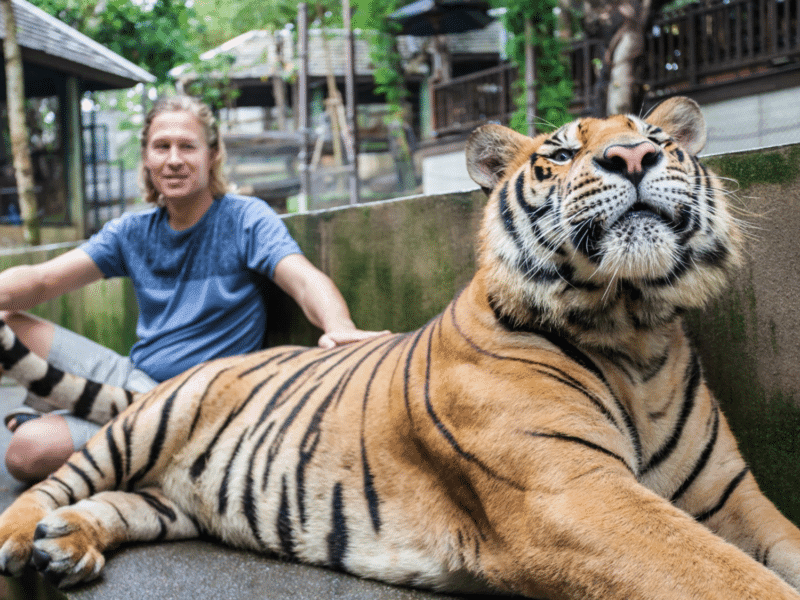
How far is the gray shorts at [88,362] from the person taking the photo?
3613 millimetres

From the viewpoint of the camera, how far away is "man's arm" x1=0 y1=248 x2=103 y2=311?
3.53 m

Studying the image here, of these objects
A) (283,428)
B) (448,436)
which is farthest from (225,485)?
(448,436)

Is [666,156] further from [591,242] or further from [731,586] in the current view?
[731,586]

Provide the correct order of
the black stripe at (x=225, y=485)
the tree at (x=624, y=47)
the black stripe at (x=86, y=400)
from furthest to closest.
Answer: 1. the tree at (x=624, y=47)
2. the black stripe at (x=86, y=400)
3. the black stripe at (x=225, y=485)

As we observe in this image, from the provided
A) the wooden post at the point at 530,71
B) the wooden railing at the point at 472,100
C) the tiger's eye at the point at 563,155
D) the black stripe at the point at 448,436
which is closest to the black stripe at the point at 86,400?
the black stripe at the point at 448,436

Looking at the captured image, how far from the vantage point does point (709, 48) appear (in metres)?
11.0

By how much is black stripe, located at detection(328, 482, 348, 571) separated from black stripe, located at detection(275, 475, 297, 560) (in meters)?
0.16

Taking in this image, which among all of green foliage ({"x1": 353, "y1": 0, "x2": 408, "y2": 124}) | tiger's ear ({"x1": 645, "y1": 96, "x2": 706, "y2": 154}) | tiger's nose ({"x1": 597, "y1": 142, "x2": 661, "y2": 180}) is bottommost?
tiger's nose ({"x1": 597, "y1": 142, "x2": 661, "y2": 180})

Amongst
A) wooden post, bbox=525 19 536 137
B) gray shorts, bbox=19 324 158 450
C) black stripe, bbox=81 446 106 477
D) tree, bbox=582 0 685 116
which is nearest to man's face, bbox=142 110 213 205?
gray shorts, bbox=19 324 158 450

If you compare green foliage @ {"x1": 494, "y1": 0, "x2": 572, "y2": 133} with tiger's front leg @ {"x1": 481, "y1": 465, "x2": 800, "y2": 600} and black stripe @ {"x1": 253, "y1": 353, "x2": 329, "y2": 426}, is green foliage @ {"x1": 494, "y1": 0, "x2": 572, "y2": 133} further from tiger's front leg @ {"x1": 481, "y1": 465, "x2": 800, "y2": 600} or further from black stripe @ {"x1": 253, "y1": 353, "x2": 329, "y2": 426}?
tiger's front leg @ {"x1": 481, "y1": 465, "x2": 800, "y2": 600}

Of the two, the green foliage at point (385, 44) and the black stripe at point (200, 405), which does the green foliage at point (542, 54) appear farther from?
the black stripe at point (200, 405)

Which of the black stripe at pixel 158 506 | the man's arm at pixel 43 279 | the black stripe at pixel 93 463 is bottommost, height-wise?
the black stripe at pixel 158 506

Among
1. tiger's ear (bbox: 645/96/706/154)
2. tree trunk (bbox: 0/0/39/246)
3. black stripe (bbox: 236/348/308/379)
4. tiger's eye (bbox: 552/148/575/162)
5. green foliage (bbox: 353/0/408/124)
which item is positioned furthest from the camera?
green foliage (bbox: 353/0/408/124)

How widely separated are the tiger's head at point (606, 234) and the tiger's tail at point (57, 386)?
194 cm
